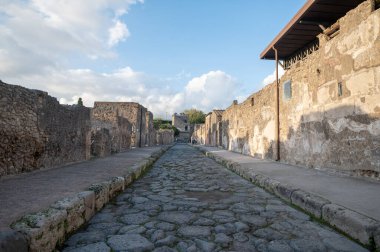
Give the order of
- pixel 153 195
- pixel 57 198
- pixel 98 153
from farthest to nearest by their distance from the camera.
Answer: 1. pixel 98 153
2. pixel 153 195
3. pixel 57 198

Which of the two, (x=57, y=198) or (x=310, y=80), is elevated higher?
(x=310, y=80)

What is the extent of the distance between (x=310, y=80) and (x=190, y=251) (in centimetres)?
624

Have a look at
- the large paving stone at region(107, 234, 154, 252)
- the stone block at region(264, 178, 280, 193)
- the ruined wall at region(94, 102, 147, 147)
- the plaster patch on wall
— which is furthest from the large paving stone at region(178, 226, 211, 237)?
the ruined wall at region(94, 102, 147, 147)

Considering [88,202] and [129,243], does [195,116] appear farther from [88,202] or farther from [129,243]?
[129,243]

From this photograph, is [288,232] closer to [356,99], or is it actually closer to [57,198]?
[57,198]

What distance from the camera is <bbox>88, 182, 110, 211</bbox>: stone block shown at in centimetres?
364

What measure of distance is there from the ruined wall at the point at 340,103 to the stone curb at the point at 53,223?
14.9 feet

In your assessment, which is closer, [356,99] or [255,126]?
[356,99]

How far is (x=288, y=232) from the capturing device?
2850 millimetres

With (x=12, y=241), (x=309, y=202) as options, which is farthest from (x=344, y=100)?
(x=12, y=241)

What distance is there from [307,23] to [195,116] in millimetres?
77031

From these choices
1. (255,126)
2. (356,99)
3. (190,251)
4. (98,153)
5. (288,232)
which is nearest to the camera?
(190,251)

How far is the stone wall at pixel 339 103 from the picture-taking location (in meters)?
4.93

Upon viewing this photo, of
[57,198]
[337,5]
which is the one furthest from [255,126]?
[57,198]
